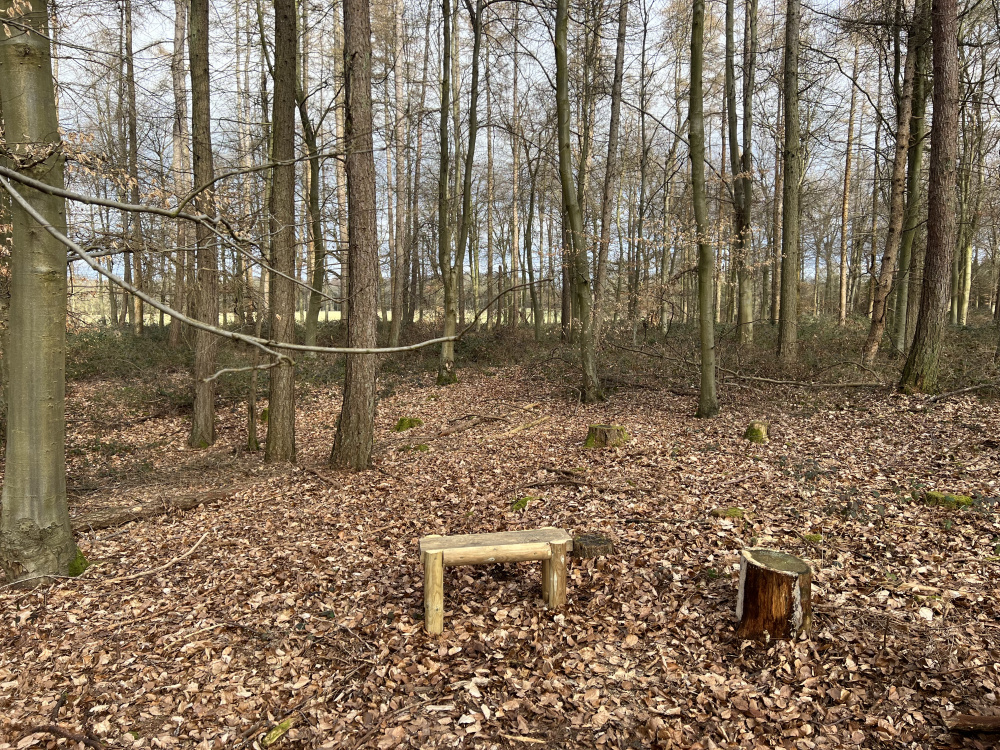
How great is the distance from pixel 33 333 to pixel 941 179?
11.3 metres

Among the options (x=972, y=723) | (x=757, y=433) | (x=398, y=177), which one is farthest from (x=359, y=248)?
(x=398, y=177)

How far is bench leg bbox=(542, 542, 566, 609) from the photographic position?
13.3 ft

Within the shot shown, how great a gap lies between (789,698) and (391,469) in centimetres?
573

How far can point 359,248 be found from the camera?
736 centimetres

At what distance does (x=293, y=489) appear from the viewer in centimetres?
725

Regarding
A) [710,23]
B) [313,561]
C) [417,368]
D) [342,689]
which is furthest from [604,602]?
[710,23]

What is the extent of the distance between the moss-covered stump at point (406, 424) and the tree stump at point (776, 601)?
8.17 meters

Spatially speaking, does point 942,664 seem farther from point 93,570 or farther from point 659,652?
point 93,570

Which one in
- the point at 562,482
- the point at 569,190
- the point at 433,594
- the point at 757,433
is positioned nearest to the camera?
the point at 433,594

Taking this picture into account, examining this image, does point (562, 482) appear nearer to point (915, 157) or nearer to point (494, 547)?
point (494, 547)

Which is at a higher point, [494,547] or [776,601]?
[494,547]

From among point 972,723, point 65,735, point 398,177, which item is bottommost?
point 65,735

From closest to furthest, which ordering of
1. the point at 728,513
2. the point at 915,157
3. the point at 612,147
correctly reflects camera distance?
the point at 728,513 → the point at 915,157 → the point at 612,147

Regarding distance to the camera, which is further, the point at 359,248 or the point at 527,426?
the point at 527,426
